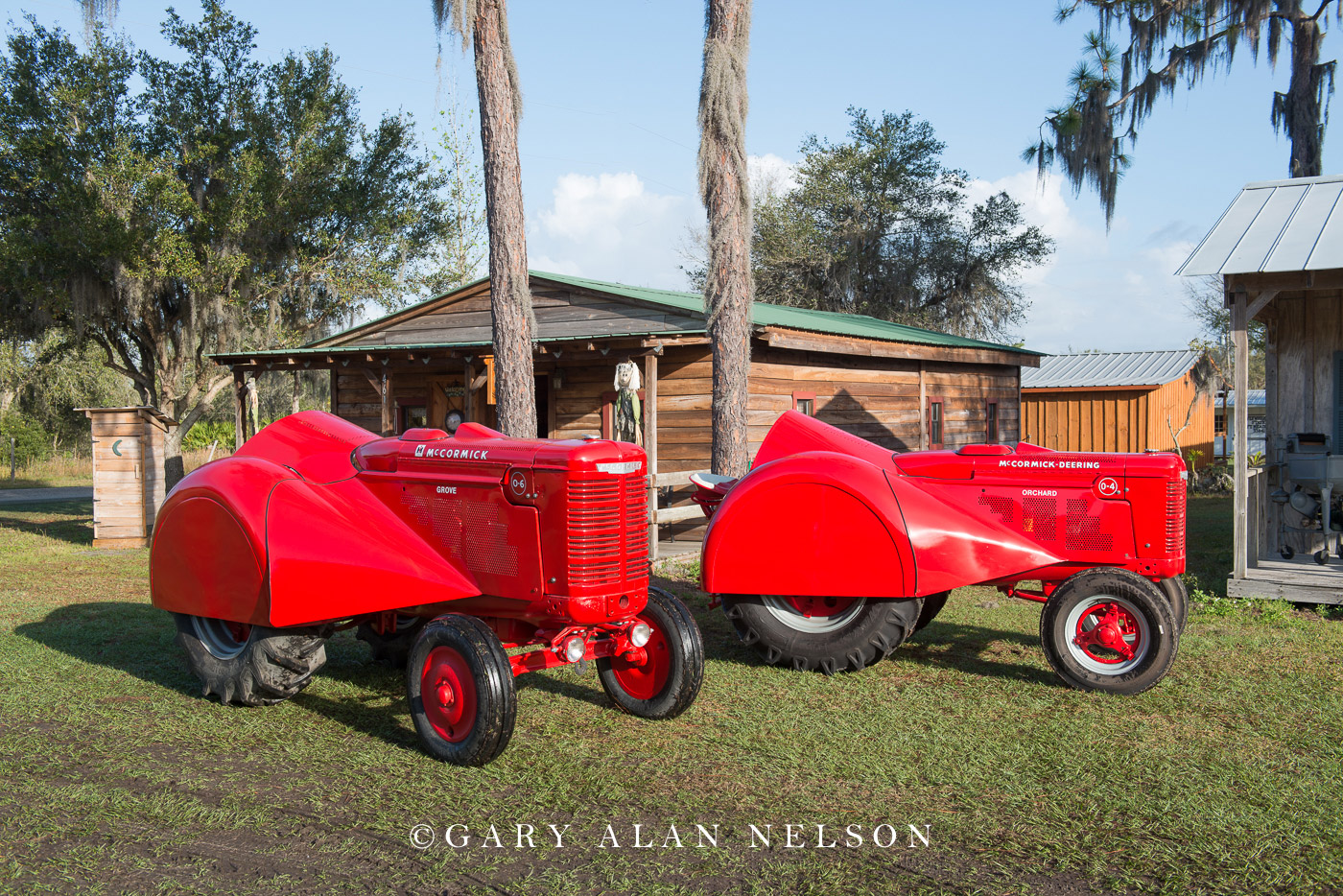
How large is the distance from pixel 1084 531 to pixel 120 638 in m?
6.63

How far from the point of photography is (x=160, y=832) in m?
3.77

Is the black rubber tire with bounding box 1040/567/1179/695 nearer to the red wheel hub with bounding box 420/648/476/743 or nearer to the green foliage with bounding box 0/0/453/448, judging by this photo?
the red wheel hub with bounding box 420/648/476/743

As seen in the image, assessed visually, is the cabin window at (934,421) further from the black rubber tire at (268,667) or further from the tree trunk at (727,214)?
the black rubber tire at (268,667)

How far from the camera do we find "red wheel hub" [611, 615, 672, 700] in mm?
5129

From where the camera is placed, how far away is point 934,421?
17.7 m

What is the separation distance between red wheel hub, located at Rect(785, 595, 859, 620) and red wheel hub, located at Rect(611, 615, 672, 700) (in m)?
1.37

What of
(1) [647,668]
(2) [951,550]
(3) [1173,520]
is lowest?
(1) [647,668]

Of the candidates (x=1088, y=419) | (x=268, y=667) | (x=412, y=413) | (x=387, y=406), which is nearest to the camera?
(x=268, y=667)

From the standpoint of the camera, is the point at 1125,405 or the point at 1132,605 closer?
A: the point at 1132,605

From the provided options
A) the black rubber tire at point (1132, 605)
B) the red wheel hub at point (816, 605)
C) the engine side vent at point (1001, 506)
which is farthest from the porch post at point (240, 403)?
the black rubber tire at point (1132, 605)

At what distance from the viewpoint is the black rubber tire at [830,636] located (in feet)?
19.5

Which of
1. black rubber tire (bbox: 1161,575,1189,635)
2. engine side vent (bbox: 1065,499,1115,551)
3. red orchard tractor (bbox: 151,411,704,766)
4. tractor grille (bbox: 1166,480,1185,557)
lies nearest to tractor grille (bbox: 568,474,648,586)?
red orchard tractor (bbox: 151,411,704,766)

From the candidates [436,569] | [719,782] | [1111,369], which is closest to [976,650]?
[719,782]

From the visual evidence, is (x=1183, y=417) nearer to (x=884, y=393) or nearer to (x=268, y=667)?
(x=884, y=393)
